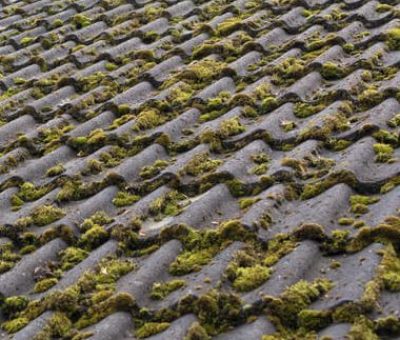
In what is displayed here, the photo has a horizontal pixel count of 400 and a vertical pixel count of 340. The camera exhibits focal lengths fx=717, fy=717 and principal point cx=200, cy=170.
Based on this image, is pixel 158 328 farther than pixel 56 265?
No

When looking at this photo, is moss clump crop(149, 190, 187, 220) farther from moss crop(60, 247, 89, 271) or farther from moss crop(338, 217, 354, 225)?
moss crop(338, 217, 354, 225)

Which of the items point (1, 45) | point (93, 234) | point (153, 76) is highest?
point (1, 45)

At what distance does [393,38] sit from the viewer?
4.15 meters

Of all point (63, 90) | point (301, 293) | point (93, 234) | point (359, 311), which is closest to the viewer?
point (359, 311)

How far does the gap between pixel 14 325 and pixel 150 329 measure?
57 cm

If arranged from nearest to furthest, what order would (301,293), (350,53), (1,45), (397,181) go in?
(301,293) < (397,181) < (350,53) < (1,45)

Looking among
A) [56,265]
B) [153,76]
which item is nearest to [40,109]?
[153,76]

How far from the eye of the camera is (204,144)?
11.6 ft

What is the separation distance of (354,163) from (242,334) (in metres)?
1.06

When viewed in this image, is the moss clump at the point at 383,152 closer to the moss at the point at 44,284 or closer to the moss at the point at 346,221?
the moss at the point at 346,221

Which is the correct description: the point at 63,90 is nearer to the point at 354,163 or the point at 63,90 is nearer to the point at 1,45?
the point at 1,45

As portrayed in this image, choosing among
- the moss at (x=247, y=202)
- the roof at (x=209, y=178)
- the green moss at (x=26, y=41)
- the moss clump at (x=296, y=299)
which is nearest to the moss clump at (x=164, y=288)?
the roof at (x=209, y=178)

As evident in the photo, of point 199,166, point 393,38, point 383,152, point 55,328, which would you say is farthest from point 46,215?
point 393,38

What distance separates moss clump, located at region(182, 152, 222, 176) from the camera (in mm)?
3312
